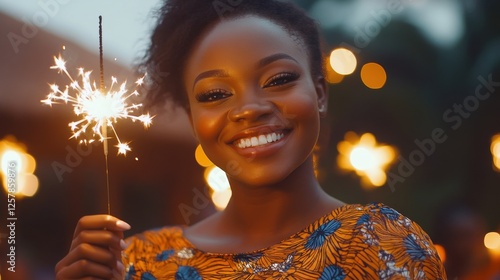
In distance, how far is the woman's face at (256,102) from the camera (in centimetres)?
151

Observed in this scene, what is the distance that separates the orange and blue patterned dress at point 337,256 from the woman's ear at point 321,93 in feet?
0.78

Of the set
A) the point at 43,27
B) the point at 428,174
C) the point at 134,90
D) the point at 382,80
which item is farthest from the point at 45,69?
the point at 428,174

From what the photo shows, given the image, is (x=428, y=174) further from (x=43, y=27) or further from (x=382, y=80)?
(x=43, y=27)

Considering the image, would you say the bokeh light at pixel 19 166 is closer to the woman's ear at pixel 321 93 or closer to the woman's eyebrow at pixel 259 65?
the woman's eyebrow at pixel 259 65

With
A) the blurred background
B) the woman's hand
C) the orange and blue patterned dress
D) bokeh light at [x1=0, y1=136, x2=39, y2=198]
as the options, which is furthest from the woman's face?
bokeh light at [x1=0, y1=136, x2=39, y2=198]

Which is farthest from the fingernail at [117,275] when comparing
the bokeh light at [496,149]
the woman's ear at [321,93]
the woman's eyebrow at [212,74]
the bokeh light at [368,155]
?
the bokeh light at [496,149]

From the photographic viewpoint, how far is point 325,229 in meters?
1.51

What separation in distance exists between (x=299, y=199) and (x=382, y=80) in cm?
95

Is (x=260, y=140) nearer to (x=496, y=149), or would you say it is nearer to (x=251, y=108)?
(x=251, y=108)

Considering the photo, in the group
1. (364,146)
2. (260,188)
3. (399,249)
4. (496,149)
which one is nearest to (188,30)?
(260,188)

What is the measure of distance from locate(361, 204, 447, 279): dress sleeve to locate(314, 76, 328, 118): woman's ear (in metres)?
0.28

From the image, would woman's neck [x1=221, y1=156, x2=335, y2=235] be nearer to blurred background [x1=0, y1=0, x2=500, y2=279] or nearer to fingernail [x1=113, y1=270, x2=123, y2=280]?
fingernail [x1=113, y1=270, x2=123, y2=280]

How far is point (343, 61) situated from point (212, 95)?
761 mm

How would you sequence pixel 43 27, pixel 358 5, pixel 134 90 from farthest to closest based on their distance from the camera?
pixel 358 5 → pixel 43 27 → pixel 134 90
